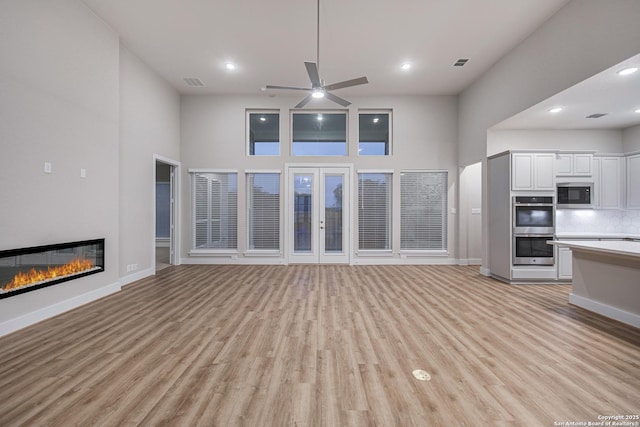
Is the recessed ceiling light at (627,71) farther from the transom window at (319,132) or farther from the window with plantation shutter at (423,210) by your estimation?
the transom window at (319,132)

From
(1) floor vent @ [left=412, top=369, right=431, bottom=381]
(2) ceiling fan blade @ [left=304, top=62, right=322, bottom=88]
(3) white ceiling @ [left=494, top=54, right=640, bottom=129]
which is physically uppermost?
(2) ceiling fan blade @ [left=304, top=62, right=322, bottom=88]

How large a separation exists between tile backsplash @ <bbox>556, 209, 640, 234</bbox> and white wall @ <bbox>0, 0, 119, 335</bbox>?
308 inches

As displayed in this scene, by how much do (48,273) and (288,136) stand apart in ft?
16.2

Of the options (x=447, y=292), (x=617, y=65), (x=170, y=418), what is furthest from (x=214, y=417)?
(x=617, y=65)

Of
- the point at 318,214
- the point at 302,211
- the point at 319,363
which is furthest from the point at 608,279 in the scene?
the point at 302,211

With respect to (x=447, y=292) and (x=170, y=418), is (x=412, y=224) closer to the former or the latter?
(x=447, y=292)

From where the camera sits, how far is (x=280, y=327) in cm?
303

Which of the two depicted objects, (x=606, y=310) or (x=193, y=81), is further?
(x=193, y=81)

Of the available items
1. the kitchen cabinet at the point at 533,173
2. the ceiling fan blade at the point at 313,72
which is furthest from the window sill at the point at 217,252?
the kitchen cabinet at the point at 533,173

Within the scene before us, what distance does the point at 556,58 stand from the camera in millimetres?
3812

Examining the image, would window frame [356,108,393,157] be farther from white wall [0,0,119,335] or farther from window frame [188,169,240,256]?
white wall [0,0,119,335]

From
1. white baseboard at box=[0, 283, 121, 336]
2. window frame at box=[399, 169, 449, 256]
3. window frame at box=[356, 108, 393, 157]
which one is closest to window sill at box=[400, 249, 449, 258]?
window frame at box=[399, 169, 449, 256]

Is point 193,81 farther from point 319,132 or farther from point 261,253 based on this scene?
point 261,253

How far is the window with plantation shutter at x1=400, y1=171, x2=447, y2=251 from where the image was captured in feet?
22.1
